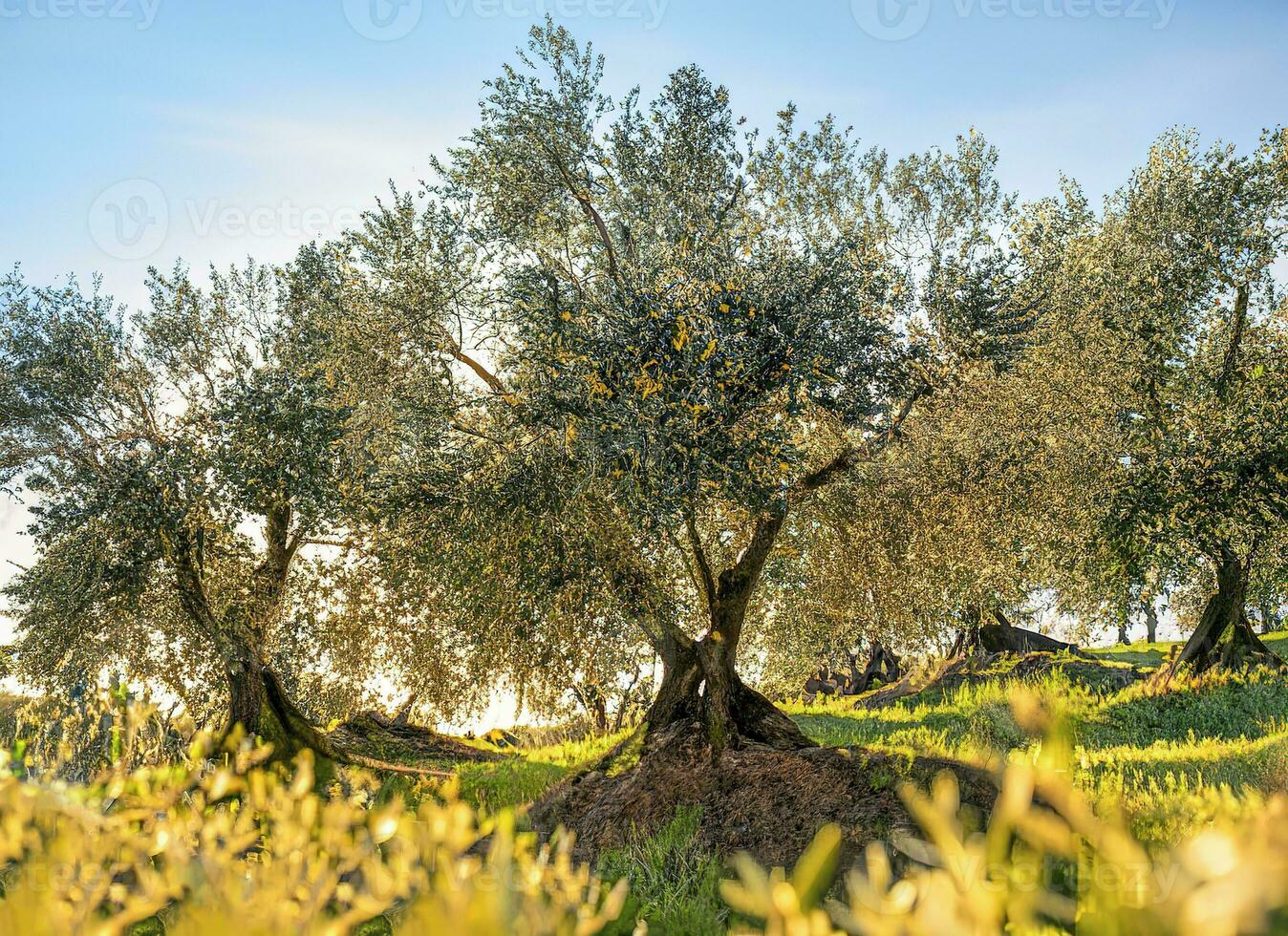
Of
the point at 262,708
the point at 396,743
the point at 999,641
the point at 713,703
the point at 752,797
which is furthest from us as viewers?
the point at 999,641

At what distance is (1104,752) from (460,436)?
1515cm

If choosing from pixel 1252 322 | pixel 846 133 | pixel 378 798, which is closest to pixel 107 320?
pixel 378 798

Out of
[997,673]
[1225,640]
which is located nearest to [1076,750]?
[1225,640]

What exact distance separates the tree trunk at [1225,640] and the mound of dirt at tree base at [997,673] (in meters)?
2.57

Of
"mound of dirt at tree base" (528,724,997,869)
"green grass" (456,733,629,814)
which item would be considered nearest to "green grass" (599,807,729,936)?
"mound of dirt at tree base" (528,724,997,869)

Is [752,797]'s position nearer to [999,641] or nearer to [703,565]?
[703,565]

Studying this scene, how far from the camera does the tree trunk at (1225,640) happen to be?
26.3 meters

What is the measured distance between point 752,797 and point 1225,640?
20858 millimetres

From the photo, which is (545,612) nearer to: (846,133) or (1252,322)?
(846,133)

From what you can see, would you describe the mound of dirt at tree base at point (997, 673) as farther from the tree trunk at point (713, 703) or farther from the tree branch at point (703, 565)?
the tree branch at point (703, 565)

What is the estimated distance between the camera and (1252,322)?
22469 mm

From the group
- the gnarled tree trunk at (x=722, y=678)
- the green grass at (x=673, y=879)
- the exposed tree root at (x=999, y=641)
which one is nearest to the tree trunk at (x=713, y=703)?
the gnarled tree trunk at (x=722, y=678)

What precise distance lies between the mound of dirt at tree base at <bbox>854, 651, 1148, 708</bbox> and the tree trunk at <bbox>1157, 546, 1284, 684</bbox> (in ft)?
8.43

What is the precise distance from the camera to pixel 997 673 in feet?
107
